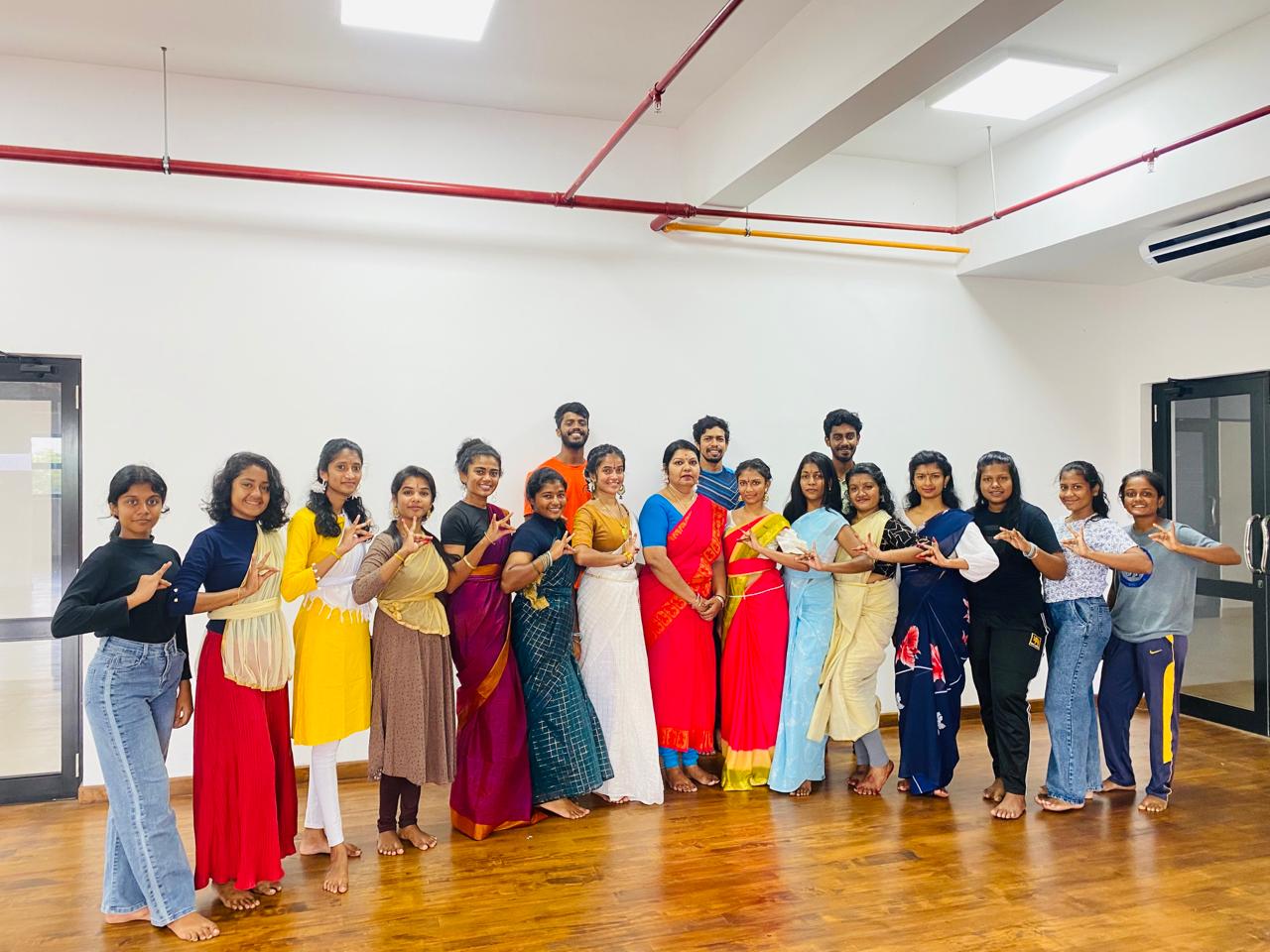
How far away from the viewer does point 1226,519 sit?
5.32 m

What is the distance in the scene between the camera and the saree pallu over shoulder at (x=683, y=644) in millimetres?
4184

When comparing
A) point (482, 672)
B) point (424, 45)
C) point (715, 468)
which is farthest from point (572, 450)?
point (424, 45)

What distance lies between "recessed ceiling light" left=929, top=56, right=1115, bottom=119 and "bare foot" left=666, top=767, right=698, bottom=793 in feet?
11.4

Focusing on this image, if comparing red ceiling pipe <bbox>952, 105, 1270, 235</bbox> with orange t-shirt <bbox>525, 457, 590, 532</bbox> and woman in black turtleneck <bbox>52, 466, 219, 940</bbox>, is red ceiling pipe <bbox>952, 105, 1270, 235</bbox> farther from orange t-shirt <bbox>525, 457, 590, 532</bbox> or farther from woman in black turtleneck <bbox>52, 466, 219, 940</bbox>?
woman in black turtleneck <bbox>52, 466, 219, 940</bbox>

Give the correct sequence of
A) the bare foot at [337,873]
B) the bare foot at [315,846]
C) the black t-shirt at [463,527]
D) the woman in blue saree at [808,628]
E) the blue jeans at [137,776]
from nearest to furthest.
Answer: the blue jeans at [137,776] < the bare foot at [337,873] < the bare foot at [315,846] < the black t-shirt at [463,527] < the woman in blue saree at [808,628]

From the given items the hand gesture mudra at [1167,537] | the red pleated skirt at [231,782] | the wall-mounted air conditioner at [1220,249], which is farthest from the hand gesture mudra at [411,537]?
the wall-mounted air conditioner at [1220,249]

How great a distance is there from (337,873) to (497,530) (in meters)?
1.31

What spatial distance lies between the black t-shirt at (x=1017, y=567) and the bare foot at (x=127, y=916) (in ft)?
11.0

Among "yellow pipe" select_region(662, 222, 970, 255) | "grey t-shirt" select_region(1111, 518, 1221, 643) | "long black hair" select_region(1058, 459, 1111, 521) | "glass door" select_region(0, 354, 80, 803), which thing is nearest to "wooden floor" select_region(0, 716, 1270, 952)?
"glass door" select_region(0, 354, 80, 803)

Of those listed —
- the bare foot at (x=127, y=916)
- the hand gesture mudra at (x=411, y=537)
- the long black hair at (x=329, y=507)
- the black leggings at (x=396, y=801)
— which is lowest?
the bare foot at (x=127, y=916)

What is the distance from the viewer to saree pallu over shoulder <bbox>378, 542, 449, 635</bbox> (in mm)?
3357

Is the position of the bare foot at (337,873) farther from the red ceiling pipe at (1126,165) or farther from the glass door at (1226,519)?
the glass door at (1226,519)

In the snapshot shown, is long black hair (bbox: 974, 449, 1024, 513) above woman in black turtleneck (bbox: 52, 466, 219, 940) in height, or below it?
above

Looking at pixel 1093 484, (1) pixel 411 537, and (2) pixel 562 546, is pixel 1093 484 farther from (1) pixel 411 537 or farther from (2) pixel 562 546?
(1) pixel 411 537
